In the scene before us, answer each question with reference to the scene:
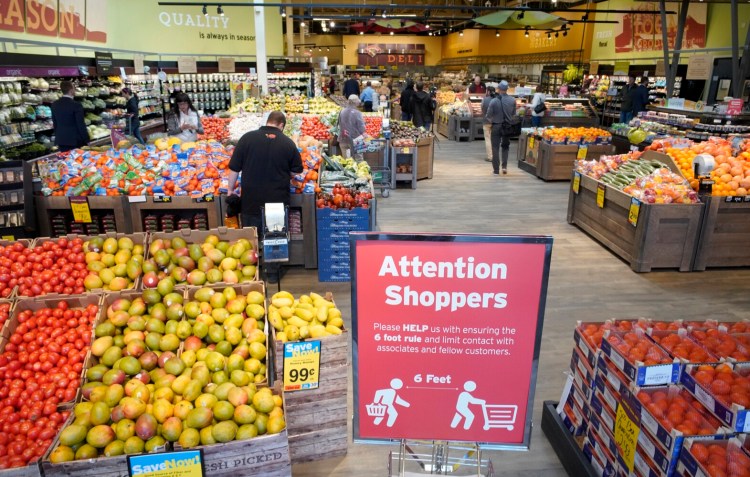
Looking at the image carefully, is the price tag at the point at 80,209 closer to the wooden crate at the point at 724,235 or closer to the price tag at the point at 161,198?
the price tag at the point at 161,198

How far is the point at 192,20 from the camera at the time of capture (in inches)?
642

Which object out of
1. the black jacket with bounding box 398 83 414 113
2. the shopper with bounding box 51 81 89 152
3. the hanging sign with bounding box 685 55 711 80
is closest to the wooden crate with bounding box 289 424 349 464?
the shopper with bounding box 51 81 89 152

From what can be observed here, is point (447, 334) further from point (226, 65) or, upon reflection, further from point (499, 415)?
point (226, 65)

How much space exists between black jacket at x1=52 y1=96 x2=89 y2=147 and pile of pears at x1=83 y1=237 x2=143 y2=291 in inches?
222

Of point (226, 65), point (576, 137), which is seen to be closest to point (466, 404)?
point (576, 137)

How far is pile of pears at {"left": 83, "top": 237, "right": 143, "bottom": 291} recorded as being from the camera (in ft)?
11.1

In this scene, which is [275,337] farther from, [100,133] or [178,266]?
[100,133]

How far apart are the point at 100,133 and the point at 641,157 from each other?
35.4 ft

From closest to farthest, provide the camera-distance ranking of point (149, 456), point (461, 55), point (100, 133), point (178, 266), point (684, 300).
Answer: point (149, 456) → point (178, 266) → point (684, 300) → point (100, 133) → point (461, 55)

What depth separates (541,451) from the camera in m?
3.18

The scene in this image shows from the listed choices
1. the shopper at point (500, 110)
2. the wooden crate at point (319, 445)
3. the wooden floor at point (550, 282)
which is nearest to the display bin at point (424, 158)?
the wooden floor at point (550, 282)

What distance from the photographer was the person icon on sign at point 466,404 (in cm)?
180

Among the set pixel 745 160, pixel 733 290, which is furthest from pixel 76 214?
pixel 745 160

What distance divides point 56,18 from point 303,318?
1104cm
